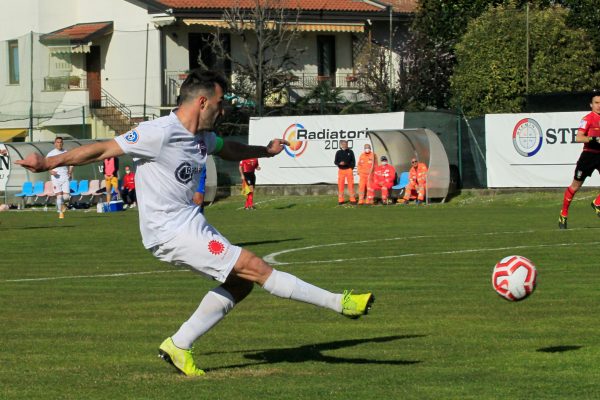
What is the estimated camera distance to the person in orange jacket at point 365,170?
1529 inches

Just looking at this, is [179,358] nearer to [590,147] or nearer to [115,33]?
[590,147]

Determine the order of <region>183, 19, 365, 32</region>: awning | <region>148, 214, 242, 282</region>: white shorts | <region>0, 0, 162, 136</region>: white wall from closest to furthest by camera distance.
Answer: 1. <region>148, 214, 242, 282</region>: white shorts
2. <region>0, 0, 162, 136</region>: white wall
3. <region>183, 19, 365, 32</region>: awning

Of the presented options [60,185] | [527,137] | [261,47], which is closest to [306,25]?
[261,47]

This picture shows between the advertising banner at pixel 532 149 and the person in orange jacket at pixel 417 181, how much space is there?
1.98 meters

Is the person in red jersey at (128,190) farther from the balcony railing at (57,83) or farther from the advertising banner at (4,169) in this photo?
the balcony railing at (57,83)

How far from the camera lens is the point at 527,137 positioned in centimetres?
3756

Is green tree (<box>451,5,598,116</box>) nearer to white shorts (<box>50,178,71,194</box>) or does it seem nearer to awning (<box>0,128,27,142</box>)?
awning (<box>0,128,27,142</box>)

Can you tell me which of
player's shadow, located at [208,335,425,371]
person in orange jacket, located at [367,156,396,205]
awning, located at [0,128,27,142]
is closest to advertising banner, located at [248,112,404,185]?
person in orange jacket, located at [367,156,396,205]

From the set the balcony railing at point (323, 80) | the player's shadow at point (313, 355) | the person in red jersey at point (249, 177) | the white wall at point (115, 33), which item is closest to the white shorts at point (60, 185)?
the person in red jersey at point (249, 177)

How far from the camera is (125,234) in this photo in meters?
26.5

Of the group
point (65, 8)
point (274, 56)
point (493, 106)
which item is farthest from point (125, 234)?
point (65, 8)

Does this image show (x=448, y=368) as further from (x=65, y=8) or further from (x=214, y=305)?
(x=65, y=8)

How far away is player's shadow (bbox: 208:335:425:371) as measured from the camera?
903 cm

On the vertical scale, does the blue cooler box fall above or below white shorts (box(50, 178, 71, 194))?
below
